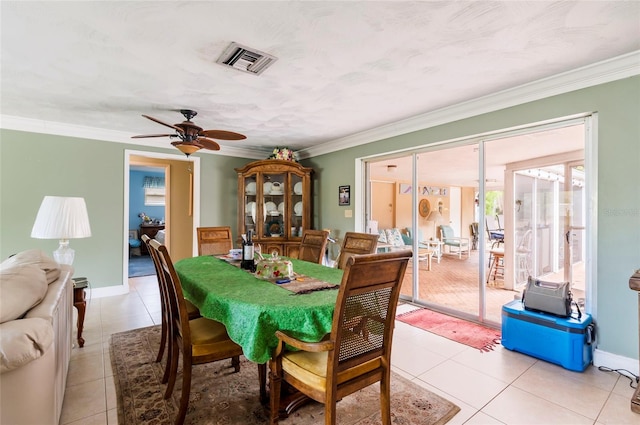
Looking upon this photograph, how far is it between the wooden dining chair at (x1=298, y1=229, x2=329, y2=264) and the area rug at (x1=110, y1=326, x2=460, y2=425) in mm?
1180

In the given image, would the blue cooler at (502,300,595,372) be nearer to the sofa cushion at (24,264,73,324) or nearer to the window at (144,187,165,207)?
the sofa cushion at (24,264,73,324)

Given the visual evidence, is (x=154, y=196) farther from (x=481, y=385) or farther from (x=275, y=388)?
(x=481, y=385)

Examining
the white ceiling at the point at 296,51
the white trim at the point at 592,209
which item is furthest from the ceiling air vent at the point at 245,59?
the white trim at the point at 592,209

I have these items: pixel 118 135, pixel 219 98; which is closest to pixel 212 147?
pixel 219 98

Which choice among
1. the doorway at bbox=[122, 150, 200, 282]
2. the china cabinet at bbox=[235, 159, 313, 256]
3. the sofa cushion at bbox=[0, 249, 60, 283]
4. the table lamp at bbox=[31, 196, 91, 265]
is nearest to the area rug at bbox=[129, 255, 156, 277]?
the doorway at bbox=[122, 150, 200, 282]

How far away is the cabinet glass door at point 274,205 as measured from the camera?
5.07 m

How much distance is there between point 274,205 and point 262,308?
12.3ft

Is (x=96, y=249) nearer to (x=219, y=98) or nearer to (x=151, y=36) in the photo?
(x=219, y=98)

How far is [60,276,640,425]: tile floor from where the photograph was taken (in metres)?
1.75

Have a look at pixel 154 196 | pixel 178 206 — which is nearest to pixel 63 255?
pixel 178 206

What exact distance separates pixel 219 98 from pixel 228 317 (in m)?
2.23

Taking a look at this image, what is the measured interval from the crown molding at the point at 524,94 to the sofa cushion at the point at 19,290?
3560 millimetres

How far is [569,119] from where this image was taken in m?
2.52

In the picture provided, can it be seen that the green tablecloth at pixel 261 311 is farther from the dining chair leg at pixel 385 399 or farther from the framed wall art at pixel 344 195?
the framed wall art at pixel 344 195
